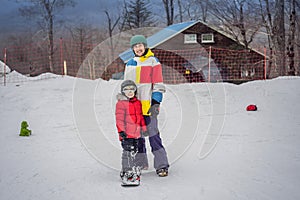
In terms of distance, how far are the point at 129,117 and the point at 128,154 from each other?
13.3 inches

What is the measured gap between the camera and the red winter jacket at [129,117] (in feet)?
8.44

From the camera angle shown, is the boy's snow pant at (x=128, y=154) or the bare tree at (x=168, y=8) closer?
the boy's snow pant at (x=128, y=154)

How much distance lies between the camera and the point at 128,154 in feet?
8.56

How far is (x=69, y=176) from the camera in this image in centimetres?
274

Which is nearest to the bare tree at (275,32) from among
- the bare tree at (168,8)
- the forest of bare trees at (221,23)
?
the forest of bare trees at (221,23)

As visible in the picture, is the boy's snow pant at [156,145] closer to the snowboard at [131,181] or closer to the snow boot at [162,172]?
the snow boot at [162,172]

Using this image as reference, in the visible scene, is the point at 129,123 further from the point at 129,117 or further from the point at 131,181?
the point at 131,181

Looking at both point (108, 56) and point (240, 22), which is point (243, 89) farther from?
point (108, 56)

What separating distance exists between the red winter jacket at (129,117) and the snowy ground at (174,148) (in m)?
0.46

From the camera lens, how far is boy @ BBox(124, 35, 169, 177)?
2688 millimetres

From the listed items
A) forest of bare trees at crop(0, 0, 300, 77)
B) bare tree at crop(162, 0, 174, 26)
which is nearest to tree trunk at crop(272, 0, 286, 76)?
forest of bare trees at crop(0, 0, 300, 77)

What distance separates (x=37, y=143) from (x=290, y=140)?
11.5 ft

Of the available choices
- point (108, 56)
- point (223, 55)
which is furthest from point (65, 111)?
point (108, 56)

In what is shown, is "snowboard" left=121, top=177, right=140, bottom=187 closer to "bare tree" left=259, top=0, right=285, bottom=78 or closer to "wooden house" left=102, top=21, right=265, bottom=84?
"wooden house" left=102, top=21, right=265, bottom=84
